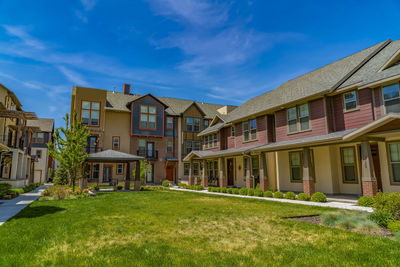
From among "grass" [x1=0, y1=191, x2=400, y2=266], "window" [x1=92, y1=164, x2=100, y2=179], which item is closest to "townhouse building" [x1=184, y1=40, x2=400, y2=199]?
"grass" [x1=0, y1=191, x2=400, y2=266]

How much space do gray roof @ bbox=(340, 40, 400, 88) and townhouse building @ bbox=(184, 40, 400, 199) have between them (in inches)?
2.2

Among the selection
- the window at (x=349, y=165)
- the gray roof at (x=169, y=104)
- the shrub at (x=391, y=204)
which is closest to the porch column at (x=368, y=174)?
the window at (x=349, y=165)

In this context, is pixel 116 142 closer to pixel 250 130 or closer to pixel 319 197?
pixel 250 130

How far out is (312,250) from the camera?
508 centimetres

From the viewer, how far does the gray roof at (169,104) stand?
32.2 metres

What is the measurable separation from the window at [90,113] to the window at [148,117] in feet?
17.3

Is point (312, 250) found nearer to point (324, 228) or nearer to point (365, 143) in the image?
point (324, 228)

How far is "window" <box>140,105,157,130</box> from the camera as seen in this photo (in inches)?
1281

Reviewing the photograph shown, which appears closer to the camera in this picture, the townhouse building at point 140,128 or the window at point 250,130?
the window at point 250,130

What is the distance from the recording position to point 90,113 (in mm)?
30047

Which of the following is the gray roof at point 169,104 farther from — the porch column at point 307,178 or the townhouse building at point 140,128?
the porch column at point 307,178

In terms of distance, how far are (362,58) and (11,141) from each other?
31944mm

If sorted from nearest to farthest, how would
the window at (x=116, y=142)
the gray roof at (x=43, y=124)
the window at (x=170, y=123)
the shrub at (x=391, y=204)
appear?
the shrub at (x=391, y=204)
the window at (x=116, y=142)
the window at (x=170, y=123)
the gray roof at (x=43, y=124)

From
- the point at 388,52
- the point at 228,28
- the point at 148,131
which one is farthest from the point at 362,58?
the point at 148,131
